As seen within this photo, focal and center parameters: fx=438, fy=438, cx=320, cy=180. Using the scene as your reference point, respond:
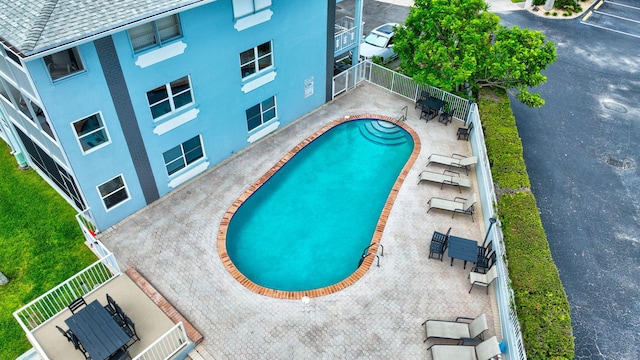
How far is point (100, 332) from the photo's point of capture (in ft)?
41.7

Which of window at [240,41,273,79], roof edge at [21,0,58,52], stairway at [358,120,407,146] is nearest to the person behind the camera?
roof edge at [21,0,58,52]

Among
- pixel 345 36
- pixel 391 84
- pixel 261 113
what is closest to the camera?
pixel 261 113

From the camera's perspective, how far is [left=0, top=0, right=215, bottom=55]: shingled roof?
12.1 m

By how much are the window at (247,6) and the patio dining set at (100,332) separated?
451 inches

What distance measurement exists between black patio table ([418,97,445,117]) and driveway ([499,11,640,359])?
16.0 ft

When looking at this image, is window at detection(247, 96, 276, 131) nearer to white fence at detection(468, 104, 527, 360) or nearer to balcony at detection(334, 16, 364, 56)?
balcony at detection(334, 16, 364, 56)

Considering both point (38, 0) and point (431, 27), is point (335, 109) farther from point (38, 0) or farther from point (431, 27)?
point (38, 0)

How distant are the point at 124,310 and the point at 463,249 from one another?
1196 cm

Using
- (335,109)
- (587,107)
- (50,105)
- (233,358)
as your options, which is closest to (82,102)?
(50,105)

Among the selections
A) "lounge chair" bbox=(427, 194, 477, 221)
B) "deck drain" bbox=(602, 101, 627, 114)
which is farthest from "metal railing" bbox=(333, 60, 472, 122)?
"deck drain" bbox=(602, 101, 627, 114)

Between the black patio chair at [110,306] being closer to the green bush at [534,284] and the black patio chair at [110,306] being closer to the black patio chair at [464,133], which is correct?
the green bush at [534,284]

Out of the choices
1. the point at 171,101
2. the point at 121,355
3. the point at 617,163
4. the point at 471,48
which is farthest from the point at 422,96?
the point at 121,355

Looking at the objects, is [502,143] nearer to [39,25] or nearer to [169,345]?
[169,345]

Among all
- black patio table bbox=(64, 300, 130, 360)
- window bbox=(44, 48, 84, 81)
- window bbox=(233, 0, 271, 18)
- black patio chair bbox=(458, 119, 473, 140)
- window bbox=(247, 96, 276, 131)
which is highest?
window bbox=(233, 0, 271, 18)
